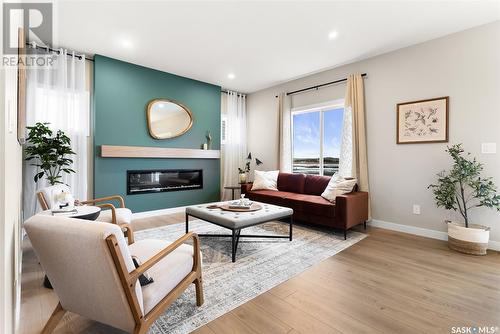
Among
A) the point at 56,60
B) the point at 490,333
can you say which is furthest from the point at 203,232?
the point at 56,60

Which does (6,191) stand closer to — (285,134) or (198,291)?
(198,291)

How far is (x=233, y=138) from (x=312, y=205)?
3009 millimetres

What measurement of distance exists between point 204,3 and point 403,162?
3483 millimetres

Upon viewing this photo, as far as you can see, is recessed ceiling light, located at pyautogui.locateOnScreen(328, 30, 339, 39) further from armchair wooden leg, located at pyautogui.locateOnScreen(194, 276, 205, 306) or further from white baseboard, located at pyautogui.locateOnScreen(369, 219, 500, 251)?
armchair wooden leg, located at pyautogui.locateOnScreen(194, 276, 205, 306)

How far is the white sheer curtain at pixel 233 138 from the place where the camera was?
586cm

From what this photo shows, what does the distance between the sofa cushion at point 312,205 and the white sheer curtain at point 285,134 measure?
1278 mm

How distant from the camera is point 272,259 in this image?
2668 mm

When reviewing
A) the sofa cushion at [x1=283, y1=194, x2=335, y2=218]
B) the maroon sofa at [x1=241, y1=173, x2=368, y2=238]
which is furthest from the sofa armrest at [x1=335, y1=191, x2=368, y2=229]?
the sofa cushion at [x1=283, y1=194, x2=335, y2=218]

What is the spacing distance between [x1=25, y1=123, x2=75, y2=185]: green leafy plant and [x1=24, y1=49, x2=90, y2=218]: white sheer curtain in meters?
0.17

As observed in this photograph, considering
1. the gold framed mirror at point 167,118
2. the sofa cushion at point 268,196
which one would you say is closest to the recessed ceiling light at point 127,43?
the gold framed mirror at point 167,118

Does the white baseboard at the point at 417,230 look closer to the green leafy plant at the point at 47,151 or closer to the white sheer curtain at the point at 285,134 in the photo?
the white sheer curtain at the point at 285,134

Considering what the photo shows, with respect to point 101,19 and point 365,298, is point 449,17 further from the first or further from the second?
point 101,19

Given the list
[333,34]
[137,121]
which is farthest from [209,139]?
[333,34]

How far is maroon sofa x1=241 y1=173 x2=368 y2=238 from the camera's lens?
3365 millimetres
